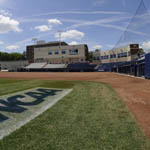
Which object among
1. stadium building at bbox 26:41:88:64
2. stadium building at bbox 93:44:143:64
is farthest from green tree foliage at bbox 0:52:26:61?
stadium building at bbox 93:44:143:64

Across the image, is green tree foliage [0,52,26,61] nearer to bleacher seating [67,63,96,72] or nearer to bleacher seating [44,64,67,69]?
bleacher seating [44,64,67,69]

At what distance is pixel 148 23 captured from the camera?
21.2 meters

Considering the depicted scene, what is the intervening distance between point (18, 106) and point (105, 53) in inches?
2073

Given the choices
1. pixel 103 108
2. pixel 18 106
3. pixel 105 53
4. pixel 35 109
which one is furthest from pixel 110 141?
pixel 105 53

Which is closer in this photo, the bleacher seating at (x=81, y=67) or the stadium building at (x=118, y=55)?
the stadium building at (x=118, y=55)

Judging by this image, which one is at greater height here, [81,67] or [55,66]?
[55,66]

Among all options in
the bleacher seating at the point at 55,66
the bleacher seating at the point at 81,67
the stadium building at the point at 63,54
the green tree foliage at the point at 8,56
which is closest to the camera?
the bleacher seating at the point at 81,67

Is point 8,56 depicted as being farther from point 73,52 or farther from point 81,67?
point 81,67

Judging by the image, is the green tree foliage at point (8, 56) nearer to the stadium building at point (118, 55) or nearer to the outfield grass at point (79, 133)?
the stadium building at point (118, 55)

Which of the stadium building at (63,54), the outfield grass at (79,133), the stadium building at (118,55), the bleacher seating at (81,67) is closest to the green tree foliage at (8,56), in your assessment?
the stadium building at (63,54)

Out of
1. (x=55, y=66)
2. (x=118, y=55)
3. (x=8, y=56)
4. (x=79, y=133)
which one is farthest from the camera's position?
(x=8, y=56)

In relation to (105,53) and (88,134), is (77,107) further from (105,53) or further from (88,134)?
(105,53)

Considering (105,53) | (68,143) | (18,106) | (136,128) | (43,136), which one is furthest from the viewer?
(105,53)

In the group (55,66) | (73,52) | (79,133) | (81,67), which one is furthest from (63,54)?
(79,133)
